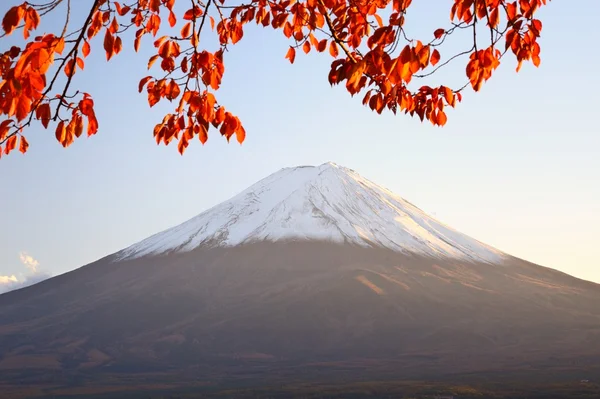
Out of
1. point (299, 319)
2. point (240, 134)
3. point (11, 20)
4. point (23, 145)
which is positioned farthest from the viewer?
point (299, 319)

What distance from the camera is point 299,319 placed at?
14250 centimetres

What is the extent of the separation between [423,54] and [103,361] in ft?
436

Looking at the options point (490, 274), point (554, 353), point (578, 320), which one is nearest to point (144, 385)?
point (554, 353)

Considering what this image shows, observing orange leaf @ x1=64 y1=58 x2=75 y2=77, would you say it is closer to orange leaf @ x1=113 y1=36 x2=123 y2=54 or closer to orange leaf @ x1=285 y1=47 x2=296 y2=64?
orange leaf @ x1=113 y1=36 x2=123 y2=54

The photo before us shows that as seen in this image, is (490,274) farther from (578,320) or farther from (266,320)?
(266,320)

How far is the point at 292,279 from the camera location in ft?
543

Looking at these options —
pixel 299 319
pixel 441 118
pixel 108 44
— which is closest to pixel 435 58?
pixel 441 118

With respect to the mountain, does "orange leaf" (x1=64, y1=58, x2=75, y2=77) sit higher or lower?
higher

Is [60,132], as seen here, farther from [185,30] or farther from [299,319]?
[299,319]

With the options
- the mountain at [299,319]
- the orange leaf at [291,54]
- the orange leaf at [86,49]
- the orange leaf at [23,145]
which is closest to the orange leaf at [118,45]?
the orange leaf at [86,49]

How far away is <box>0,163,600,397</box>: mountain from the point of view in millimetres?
119938

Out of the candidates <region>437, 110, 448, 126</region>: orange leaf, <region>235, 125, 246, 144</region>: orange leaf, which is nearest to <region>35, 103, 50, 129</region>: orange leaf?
<region>235, 125, 246, 144</region>: orange leaf

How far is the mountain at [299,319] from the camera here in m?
120

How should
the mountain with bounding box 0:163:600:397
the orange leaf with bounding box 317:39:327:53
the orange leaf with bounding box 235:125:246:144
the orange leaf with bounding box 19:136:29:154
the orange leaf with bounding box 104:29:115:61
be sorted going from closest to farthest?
the orange leaf with bounding box 104:29:115:61
the orange leaf with bounding box 235:125:246:144
the orange leaf with bounding box 19:136:29:154
the orange leaf with bounding box 317:39:327:53
the mountain with bounding box 0:163:600:397
